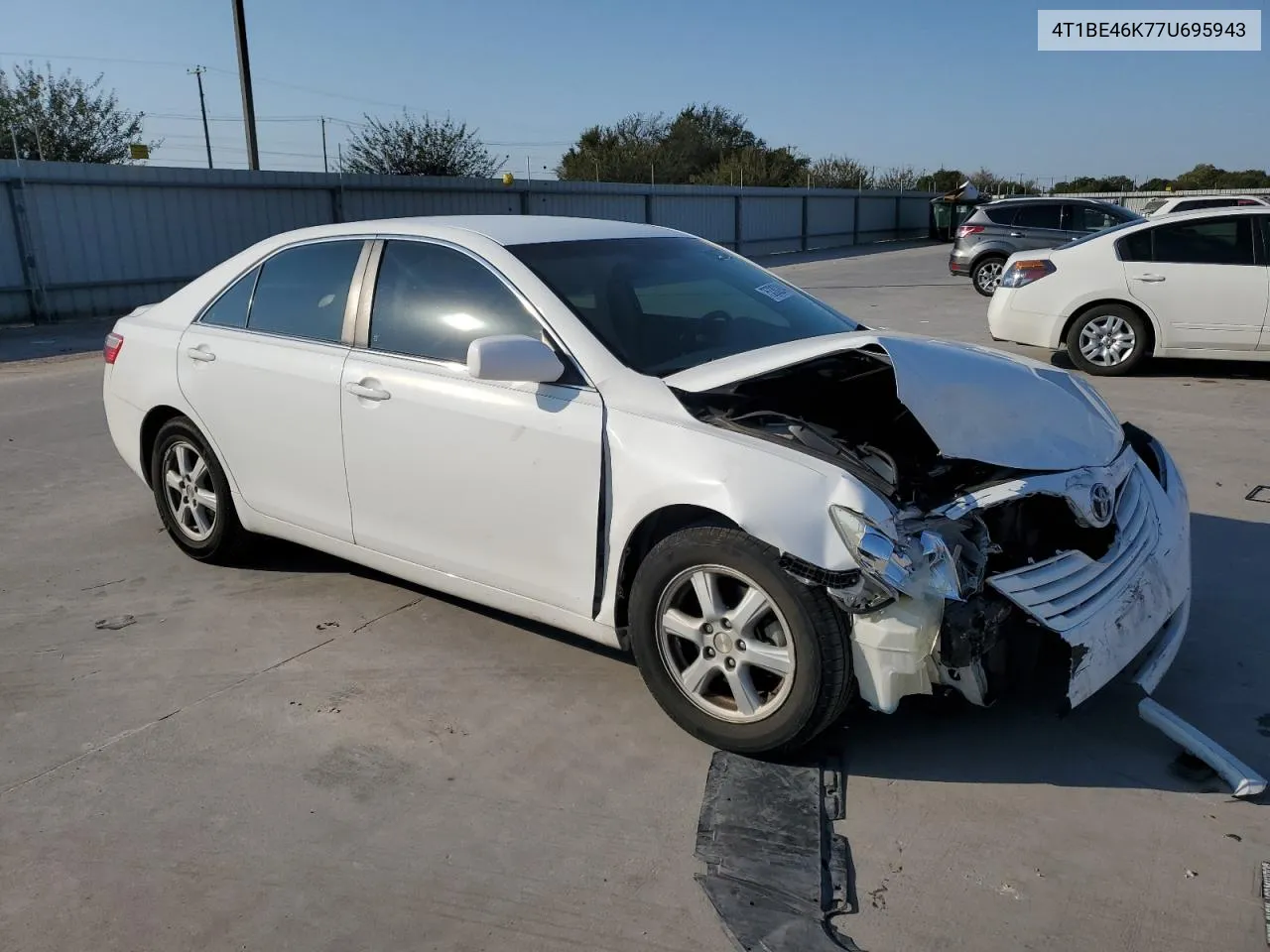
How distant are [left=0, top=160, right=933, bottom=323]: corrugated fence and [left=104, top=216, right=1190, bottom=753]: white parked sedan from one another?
1257cm

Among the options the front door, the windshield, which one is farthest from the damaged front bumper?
the windshield

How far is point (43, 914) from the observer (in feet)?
8.59

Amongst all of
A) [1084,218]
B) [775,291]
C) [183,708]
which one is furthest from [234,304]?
[1084,218]

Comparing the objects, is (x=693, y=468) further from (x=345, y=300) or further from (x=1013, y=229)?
(x=1013, y=229)

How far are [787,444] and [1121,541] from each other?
46.6 inches

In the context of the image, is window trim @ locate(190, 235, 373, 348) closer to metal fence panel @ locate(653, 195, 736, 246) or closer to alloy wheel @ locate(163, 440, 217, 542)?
alloy wheel @ locate(163, 440, 217, 542)

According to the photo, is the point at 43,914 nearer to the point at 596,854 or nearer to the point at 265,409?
the point at 596,854

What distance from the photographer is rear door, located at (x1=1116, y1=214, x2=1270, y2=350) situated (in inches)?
347

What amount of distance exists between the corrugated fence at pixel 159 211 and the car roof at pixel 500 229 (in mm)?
12707

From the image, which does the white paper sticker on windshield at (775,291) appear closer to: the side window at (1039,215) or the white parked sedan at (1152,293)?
the white parked sedan at (1152,293)

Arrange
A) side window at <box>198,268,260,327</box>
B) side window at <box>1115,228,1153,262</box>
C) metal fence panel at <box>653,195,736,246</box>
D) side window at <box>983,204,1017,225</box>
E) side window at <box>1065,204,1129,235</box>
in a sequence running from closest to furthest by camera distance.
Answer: side window at <box>198,268,260,327</box> < side window at <box>1115,228,1153,262</box> < side window at <box>1065,204,1129,235</box> < side window at <box>983,204,1017,225</box> < metal fence panel at <box>653,195,736,246</box>

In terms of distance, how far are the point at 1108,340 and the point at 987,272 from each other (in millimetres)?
8468

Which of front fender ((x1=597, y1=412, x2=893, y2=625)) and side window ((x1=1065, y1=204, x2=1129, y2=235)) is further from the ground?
side window ((x1=1065, y1=204, x2=1129, y2=235))

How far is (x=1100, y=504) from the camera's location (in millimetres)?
3293
